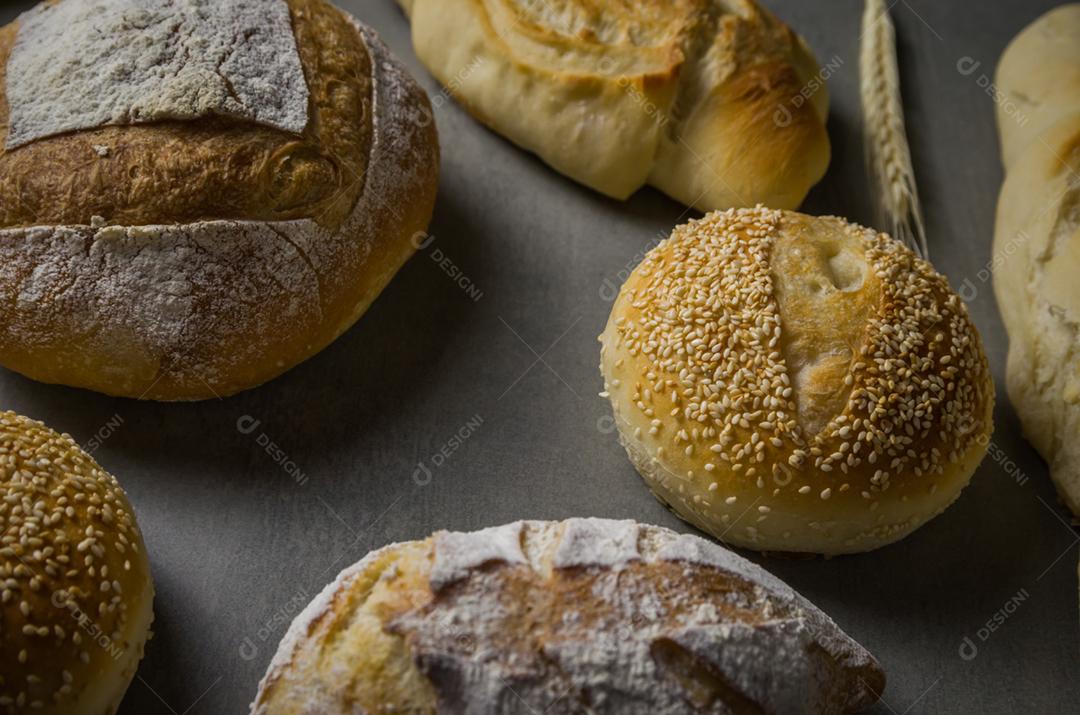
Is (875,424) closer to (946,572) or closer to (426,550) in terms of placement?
(946,572)

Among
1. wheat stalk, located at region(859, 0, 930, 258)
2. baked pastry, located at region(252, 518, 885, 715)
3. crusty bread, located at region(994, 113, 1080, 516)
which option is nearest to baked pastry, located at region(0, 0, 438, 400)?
baked pastry, located at region(252, 518, 885, 715)

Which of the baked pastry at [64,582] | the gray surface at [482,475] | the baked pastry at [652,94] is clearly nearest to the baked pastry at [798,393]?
the gray surface at [482,475]

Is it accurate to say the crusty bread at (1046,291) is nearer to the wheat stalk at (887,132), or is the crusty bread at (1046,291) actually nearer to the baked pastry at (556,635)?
the wheat stalk at (887,132)

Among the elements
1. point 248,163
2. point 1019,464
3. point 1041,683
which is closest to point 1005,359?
point 1019,464

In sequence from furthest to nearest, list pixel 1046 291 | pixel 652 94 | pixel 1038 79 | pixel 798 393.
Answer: pixel 1038 79, pixel 652 94, pixel 1046 291, pixel 798 393

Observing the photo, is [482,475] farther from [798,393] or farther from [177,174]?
[177,174]

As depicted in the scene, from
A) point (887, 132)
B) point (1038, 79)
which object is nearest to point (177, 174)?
point (887, 132)
